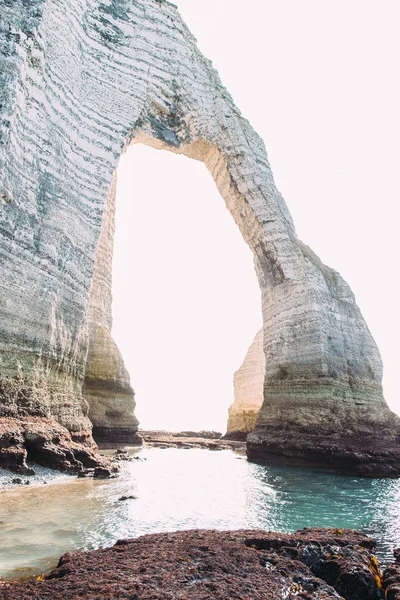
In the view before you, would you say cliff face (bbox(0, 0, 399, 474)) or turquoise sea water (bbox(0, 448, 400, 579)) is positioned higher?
cliff face (bbox(0, 0, 399, 474))

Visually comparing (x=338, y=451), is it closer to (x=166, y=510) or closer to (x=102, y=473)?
(x=102, y=473)

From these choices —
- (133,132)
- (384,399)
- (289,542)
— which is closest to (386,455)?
(384,399)

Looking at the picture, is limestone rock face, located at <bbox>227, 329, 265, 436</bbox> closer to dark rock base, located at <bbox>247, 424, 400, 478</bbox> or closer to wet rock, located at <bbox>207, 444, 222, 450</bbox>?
wet rock, located at <bbox>207, 444, 222, 450</bbox>

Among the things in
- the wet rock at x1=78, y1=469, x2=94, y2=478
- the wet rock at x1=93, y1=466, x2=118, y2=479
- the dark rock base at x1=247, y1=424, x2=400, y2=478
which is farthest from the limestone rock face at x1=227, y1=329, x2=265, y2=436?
the wet rock at x1=78, y1=469, x2=94, y2=478

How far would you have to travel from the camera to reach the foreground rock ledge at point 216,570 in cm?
225

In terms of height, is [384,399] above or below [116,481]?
above

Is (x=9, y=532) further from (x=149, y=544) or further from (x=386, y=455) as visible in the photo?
(x=386, y=455)

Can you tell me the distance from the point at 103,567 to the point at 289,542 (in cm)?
158

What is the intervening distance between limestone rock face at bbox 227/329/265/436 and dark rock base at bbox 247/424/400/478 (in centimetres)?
1296

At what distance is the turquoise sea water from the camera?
3666mm

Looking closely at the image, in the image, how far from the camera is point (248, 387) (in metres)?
27.0

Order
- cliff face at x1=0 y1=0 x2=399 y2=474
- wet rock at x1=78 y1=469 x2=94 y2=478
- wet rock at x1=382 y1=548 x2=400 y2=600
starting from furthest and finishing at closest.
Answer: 1. cliff face at x1=0 y1=0 x2=399 y2=474
2. wet rock at x1=78 y1=469 x2=94 y2=478
3. wet rock at x1=382 y1=548 x2=400 y2=600

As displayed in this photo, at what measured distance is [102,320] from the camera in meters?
18.0

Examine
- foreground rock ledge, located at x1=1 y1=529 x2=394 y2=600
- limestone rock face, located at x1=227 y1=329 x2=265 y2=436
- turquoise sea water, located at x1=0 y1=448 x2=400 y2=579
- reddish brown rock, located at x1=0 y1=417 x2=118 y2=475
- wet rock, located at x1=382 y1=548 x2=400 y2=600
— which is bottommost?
turquoise sea water, located at x1=0 y1=448 x2=400 y2=579
